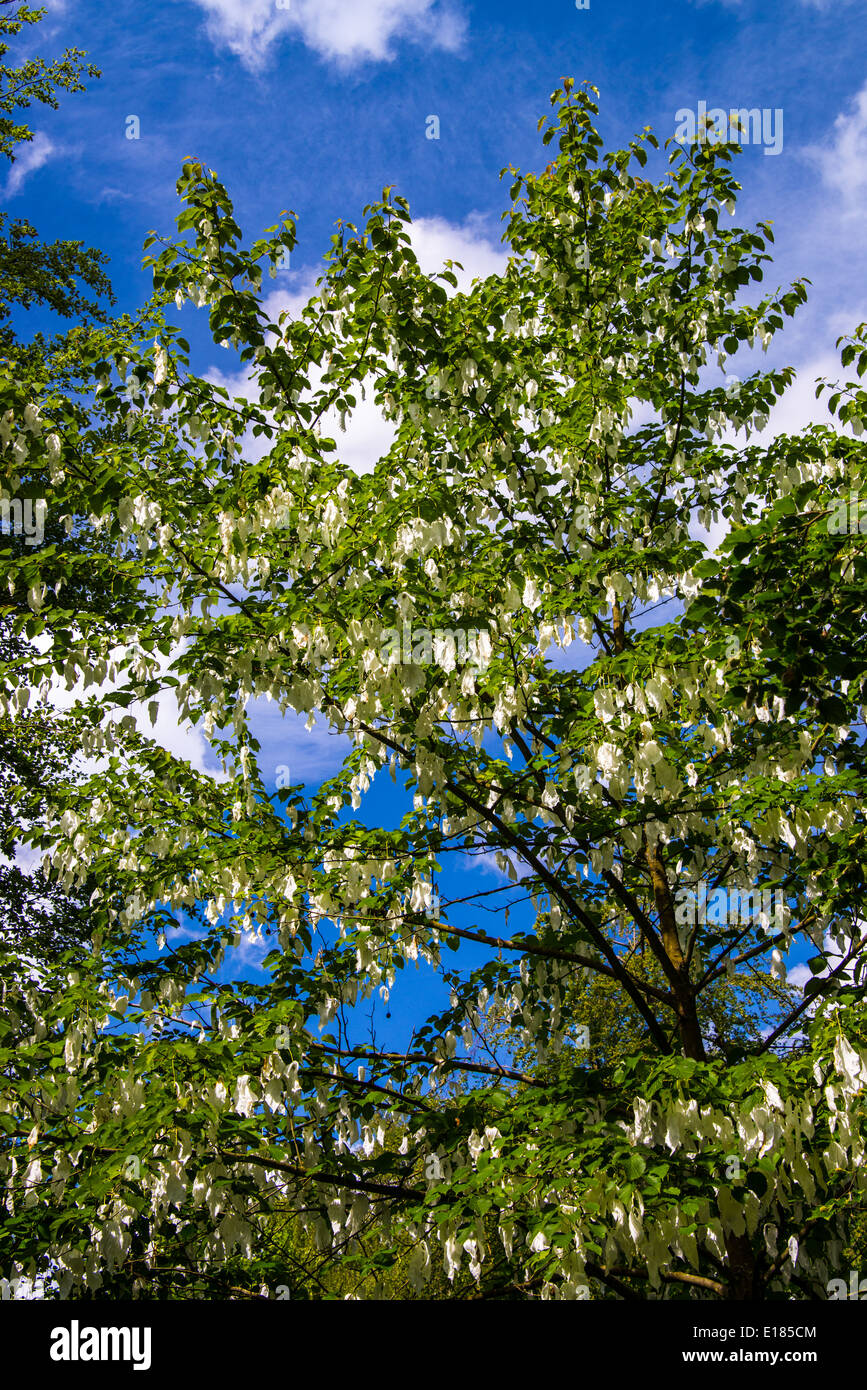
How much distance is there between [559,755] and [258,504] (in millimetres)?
2682

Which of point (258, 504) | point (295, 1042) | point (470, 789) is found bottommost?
point (295, 1042)

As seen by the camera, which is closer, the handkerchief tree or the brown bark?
the handkerchief tree

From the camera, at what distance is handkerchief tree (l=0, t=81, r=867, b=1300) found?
5180 mm

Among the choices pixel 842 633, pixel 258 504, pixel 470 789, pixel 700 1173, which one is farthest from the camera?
pixel 470 789

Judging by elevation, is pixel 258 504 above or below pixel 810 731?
above

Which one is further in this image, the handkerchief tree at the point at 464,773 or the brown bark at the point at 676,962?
the brown bark at the point at 676,962

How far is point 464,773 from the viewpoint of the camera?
699 cm

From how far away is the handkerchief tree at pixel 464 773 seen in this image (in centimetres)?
518
